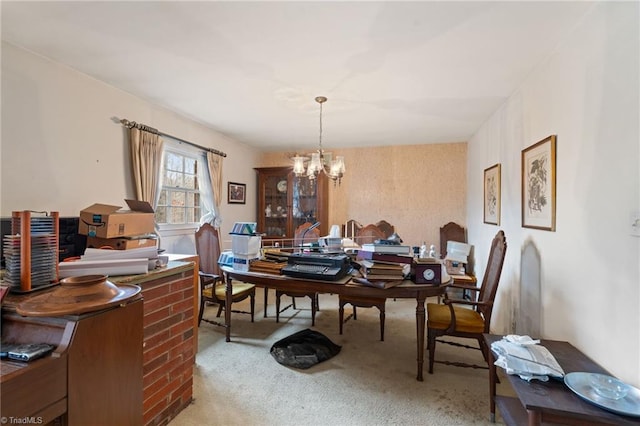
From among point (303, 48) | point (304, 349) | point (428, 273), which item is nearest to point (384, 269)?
point (428, 273)

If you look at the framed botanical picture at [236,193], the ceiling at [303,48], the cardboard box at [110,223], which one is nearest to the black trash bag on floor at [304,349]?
the cardboard box at [110,223]

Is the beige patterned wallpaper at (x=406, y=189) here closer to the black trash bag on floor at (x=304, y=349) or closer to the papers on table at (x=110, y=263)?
the black trash bag on floor at (x=304, y=349)

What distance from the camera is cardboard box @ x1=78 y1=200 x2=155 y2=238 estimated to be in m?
1.66

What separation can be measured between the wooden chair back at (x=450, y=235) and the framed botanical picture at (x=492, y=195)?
1047mm

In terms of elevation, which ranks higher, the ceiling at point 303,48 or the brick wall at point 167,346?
the ceiling at point 303,48

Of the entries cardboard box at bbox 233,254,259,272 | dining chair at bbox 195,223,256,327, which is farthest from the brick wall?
dining chair at bbox 195,223,256,327

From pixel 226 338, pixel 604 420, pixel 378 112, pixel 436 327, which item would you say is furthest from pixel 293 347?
pixel 378 112

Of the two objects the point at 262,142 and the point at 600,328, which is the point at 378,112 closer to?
the point at 262,142

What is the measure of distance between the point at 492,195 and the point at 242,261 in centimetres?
283

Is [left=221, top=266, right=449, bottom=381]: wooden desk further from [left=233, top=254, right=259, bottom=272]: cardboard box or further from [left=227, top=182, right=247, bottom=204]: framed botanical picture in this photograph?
[left=227, top=182, right=247, bottom=204]: framed botanical picture

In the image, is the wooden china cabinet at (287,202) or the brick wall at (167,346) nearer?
the brick wall at (167,346)

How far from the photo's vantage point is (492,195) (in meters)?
3.24

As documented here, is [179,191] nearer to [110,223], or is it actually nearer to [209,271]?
[209,271]

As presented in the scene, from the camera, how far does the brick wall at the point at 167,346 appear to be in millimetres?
1543
